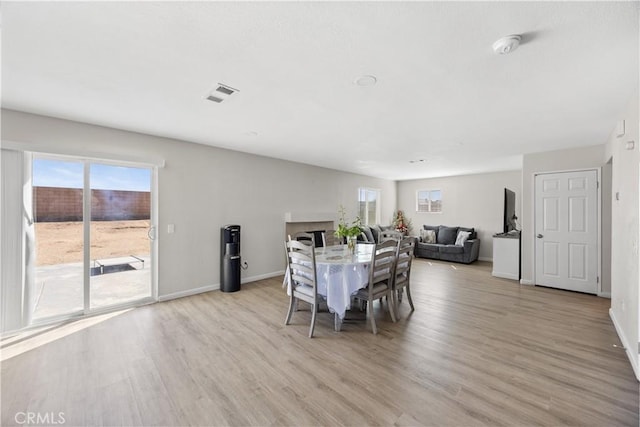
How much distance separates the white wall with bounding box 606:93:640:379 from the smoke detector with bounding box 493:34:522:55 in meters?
1.58

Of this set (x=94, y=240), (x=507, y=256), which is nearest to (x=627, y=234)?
(x=507, y=256)

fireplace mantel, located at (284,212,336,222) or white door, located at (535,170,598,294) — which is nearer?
white door, located at (535,170,598,294)

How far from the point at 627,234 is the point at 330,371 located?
3074 millimetres

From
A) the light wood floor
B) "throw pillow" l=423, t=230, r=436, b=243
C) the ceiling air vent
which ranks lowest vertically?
the light wood floor

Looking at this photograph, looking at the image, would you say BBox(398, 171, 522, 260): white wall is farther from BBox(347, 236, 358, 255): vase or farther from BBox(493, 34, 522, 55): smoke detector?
BBox(493, 34, 522, 55): smoke detector

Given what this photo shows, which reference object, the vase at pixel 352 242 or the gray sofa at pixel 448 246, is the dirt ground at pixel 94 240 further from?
the gray sofa at pixel 448 246

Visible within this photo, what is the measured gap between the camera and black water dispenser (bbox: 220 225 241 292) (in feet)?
14.7

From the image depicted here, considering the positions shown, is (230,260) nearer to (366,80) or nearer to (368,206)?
(366,80)

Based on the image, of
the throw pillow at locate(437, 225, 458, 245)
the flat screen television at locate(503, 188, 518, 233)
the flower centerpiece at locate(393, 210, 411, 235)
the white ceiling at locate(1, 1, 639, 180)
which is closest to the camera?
the white ceiling at locate(1, 1, 639, 180)

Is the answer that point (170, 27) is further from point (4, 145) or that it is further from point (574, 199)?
point (574, 199)

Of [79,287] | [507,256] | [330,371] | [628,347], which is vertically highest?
[507,256]

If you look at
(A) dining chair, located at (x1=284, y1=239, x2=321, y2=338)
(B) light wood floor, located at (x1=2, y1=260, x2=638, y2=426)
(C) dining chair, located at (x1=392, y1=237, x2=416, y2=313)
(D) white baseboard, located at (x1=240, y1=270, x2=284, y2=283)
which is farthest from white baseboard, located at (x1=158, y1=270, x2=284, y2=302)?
(C) dining chair, located at (x1=392, y1=237, x2=416, y2=313)

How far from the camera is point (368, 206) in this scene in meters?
8.41

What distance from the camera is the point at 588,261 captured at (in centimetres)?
440
